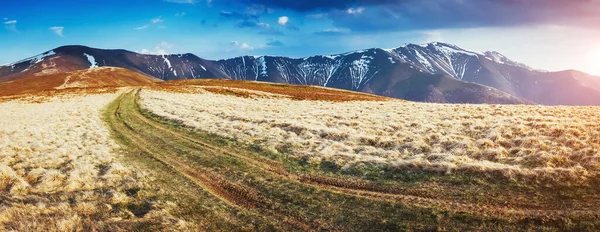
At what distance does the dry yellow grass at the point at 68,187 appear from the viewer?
886 centimetres

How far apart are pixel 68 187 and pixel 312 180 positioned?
942cm

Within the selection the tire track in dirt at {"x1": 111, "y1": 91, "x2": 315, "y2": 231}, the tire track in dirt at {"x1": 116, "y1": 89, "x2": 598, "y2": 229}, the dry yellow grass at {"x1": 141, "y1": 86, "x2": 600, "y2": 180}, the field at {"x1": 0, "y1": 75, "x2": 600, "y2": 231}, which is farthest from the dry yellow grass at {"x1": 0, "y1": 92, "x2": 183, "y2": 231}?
the dry yellow grass at {"x1": 141, "y1": 86, "x2": 600, "y2": 180}

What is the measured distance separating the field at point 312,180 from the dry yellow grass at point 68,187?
56mm

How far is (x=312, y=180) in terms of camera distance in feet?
40.6

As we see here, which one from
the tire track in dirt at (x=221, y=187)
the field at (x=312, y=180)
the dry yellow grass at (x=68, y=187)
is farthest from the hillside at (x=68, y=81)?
the tire track in dirt at (x=221, y=187)

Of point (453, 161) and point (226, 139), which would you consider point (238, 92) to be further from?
point (453, 161)

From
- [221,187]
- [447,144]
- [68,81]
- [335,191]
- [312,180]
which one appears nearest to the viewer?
[335,191]

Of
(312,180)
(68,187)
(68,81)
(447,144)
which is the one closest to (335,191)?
(312,180)

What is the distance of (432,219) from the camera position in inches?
338

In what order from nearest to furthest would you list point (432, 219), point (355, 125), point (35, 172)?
point (432, 219) < point (35, 172) < point (355, 125)

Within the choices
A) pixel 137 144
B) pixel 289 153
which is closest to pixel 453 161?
pixel 289 153

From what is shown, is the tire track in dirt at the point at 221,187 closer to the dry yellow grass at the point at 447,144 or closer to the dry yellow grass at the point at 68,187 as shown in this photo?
the dry yellow grass at the point at 68,187

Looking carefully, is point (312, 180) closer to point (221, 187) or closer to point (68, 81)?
point (221, 187)

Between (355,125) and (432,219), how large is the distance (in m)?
15.9
